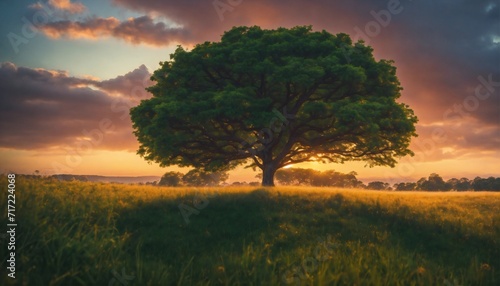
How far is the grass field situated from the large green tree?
19.4 ft

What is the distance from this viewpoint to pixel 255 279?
735cm

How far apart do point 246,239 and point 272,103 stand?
14.6 metres

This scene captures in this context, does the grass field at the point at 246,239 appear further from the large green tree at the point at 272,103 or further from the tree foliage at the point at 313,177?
the tree foliage at the point at 313,177

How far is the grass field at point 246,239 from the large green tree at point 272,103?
5.90m

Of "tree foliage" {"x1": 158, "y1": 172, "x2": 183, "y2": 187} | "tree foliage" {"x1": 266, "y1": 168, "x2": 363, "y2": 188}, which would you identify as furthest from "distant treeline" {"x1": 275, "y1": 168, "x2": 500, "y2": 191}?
"tree foliage" {"x1": 158, "y1": 172, "x2": 183, "y2": 187}

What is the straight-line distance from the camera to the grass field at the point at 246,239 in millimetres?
7453

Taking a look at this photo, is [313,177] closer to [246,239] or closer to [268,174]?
[268,174]

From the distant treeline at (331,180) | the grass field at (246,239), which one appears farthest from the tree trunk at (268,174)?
the distant treeline at (331,180)

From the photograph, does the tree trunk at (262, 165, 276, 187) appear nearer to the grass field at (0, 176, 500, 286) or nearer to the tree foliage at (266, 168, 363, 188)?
the grass field at (0, 176, 500, 286)

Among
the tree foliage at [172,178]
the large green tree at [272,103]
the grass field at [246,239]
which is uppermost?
the large green tree at [272,103]

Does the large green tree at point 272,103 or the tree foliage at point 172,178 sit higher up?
the large green tree at point 272,103

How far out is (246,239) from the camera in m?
12.9

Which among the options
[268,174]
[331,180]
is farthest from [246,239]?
[331,180]

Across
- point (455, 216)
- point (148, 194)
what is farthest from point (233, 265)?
point (455, 216)
